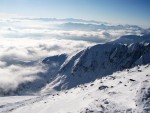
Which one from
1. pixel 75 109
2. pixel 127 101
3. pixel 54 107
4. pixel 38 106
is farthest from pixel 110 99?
pixel 38 106

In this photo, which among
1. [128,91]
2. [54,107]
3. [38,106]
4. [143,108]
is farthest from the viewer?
[38,106]

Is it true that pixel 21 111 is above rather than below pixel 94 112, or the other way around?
below

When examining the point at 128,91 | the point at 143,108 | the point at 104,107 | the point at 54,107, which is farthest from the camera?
the point at 54,107

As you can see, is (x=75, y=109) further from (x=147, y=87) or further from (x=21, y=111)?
(x=21, y=111)

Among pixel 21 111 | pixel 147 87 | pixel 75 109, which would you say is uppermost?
pixel 147 87

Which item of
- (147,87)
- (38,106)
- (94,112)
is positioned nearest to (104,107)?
(94,112)

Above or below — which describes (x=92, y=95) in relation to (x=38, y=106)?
above

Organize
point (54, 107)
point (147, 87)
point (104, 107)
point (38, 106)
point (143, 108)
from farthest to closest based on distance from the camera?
point (38, 106) → point (54, 107) → point (147, 87) → point (104, 107) → point (143, 108)

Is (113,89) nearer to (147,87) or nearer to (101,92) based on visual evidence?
(101,92)

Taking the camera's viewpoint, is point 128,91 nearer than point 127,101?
No
